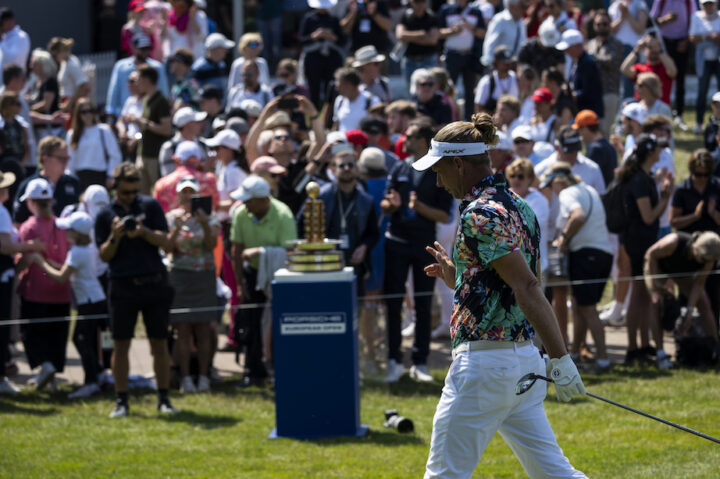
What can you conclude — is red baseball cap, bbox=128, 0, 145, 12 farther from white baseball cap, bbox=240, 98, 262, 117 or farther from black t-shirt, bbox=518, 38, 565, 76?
black t-shirt, bbox=518, 38, 565, 76

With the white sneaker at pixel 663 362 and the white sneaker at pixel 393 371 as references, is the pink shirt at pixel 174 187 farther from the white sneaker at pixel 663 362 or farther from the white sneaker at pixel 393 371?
the white sneaker at pixel 663 362

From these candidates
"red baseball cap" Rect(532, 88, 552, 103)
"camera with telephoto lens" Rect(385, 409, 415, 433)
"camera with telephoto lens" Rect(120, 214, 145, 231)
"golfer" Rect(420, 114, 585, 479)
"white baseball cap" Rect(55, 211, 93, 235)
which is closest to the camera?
"golfer" Rect(420, 114, 585, 479)

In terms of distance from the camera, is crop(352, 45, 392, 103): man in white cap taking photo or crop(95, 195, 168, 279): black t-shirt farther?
crop(352, 45, 392, 103): man in white cap taking photo

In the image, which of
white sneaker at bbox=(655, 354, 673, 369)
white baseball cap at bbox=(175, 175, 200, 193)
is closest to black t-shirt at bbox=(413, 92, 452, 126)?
white baseball cap at bbox=(175, 175, 200, 193)

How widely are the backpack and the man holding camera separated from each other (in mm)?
4015

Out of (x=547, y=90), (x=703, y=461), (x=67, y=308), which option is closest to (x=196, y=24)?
(x=547, y=90)

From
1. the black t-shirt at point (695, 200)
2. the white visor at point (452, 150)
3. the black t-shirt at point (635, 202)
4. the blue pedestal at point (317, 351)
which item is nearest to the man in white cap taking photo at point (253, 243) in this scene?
the blue pedestal at point (317, 351)

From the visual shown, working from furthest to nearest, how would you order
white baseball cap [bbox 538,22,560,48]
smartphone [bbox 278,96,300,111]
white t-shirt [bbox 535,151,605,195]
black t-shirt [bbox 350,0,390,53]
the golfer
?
black t-shirt [bbox 350,0,390,53] → white baseball cap [bbox 538,22,560,48] → smartphone [bbox 278,96,300,111] → white t-shirt [bbox 535,151,605,195] → the golfer

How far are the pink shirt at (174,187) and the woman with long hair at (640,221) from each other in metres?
3.83

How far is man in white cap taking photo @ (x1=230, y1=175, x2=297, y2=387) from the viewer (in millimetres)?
10039

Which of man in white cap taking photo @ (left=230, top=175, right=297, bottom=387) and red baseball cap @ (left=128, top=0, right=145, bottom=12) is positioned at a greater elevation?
red baseball cap @ (left=128, top=0, right=145, bottom=12)

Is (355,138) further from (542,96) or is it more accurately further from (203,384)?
(203,384)

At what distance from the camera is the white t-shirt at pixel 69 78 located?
53.5 ft

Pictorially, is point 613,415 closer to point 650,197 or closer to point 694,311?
point 694,311
